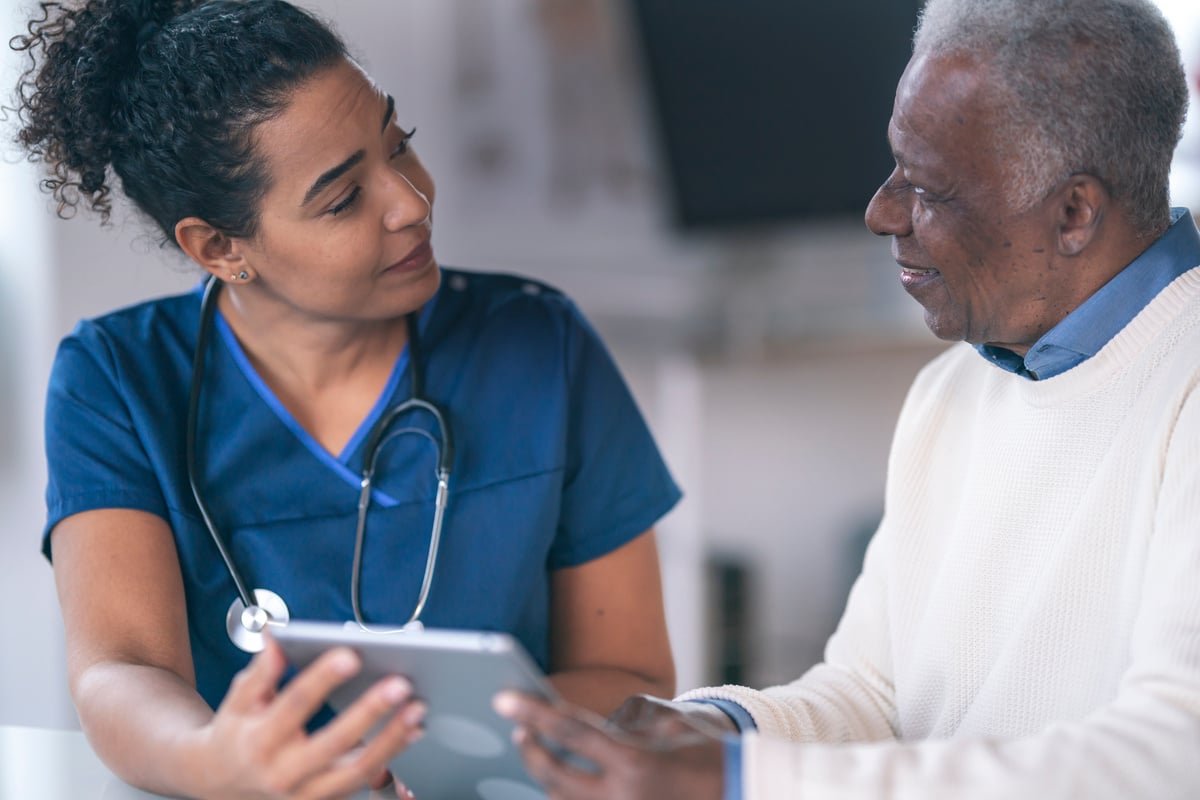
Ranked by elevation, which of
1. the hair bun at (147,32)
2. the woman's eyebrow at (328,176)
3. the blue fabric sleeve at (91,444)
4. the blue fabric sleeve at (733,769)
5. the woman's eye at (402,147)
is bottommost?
the blue fabric sleeve at (733,769)

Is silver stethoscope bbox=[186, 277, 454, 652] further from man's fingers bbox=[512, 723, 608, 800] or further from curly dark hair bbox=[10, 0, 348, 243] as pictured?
man's fingers bbox=[512, 723, 608, 800]

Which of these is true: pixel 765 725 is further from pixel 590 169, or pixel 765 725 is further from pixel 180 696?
pixel 590 169

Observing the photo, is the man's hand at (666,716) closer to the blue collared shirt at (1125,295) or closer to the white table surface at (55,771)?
the white table surface at (55,771)

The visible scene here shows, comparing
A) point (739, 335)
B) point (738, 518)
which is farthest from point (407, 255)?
point (738, 518)

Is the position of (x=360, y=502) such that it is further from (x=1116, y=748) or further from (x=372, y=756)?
(x=1116, y=748)

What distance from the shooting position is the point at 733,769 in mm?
803

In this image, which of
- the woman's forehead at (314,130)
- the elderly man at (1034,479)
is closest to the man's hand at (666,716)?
the elderly man at (1034,479)

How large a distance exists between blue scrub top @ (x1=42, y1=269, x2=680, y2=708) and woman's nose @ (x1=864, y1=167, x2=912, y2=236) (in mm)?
448

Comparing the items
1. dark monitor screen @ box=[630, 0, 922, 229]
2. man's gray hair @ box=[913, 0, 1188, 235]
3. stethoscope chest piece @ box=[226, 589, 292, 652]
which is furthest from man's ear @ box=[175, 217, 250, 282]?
dark monitor screen @ box=[630, 0, 922, 229]

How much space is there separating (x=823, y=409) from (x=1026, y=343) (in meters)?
2.28

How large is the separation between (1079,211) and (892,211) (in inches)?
5.9

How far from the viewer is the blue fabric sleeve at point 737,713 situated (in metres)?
1.07

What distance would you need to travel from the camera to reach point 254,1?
1264 mm

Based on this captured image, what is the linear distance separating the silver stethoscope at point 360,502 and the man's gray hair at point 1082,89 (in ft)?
2.07
